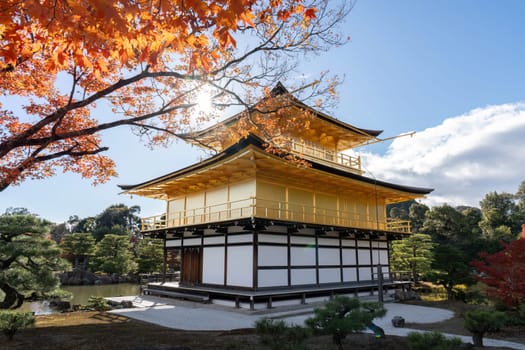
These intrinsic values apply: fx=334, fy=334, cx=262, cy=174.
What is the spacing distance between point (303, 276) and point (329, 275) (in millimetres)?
1841

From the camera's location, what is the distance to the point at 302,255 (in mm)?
14508

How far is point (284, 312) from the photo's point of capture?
1203 cm

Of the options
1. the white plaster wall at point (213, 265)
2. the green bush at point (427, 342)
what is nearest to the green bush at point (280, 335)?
the green bush at point (427, 342)

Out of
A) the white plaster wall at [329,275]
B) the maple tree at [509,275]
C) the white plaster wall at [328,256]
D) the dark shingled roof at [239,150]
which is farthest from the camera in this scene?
the white plaster wall at [328,256]

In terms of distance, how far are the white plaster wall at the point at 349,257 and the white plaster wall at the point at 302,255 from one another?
247 cm

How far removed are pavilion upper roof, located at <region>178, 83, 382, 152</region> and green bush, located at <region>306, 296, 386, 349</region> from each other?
423cm

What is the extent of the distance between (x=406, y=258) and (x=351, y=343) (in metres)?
21.6

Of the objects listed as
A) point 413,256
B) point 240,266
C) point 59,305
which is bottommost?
point 59,305

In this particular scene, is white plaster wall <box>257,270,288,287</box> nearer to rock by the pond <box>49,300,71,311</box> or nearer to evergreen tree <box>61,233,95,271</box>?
rock by the pond <box>49,300,71,311</box>

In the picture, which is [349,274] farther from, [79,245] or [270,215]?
[79,245]

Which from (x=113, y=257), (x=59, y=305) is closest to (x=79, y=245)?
(x=113, y=257)

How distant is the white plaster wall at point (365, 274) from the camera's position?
17289 mm

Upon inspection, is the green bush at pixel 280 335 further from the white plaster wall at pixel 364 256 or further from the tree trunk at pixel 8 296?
the white plaster wall at pixel 364 256

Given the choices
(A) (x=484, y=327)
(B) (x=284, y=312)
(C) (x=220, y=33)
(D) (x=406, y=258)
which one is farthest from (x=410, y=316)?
(D) (x=406, y=258)
